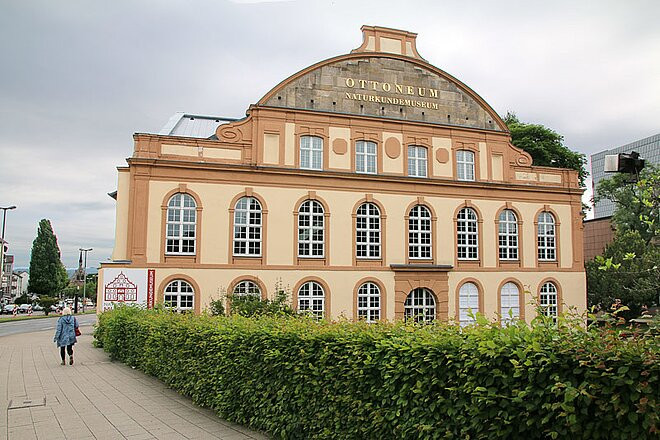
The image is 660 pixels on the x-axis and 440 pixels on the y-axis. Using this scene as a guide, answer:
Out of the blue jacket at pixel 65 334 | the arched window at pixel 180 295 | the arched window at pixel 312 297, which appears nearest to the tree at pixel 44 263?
the arched window at pixel 180 295

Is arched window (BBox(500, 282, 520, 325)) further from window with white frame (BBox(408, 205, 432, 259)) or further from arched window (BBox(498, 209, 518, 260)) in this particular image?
window with white frame (BBox(408, 205, 432, 259))

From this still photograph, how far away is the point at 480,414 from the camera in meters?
5.34

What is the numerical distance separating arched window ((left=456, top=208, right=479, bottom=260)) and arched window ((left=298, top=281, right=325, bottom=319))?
804cm

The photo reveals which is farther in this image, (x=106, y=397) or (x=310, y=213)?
(x=310, y=213)

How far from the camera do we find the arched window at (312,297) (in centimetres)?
2828

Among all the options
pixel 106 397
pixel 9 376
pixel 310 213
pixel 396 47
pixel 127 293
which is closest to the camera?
pixel 106 397

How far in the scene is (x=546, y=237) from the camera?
33219 millimetres

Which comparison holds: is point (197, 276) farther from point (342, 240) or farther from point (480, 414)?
point (480, 414)

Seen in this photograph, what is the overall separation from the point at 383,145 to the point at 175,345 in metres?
20.1

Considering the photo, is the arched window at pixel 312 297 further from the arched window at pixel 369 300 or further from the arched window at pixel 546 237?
the arched window at pixel 546 237

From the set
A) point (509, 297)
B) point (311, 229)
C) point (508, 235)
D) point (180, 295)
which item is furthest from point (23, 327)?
point (508, 235)

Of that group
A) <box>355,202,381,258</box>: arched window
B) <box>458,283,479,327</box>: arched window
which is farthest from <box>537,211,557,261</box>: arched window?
<box>355,202,381,258</box>: arched window

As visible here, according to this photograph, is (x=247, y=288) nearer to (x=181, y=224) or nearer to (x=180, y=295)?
(x=180, y=295)

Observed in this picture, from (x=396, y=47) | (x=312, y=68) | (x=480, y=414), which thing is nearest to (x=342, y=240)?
(x=312, y=68)
